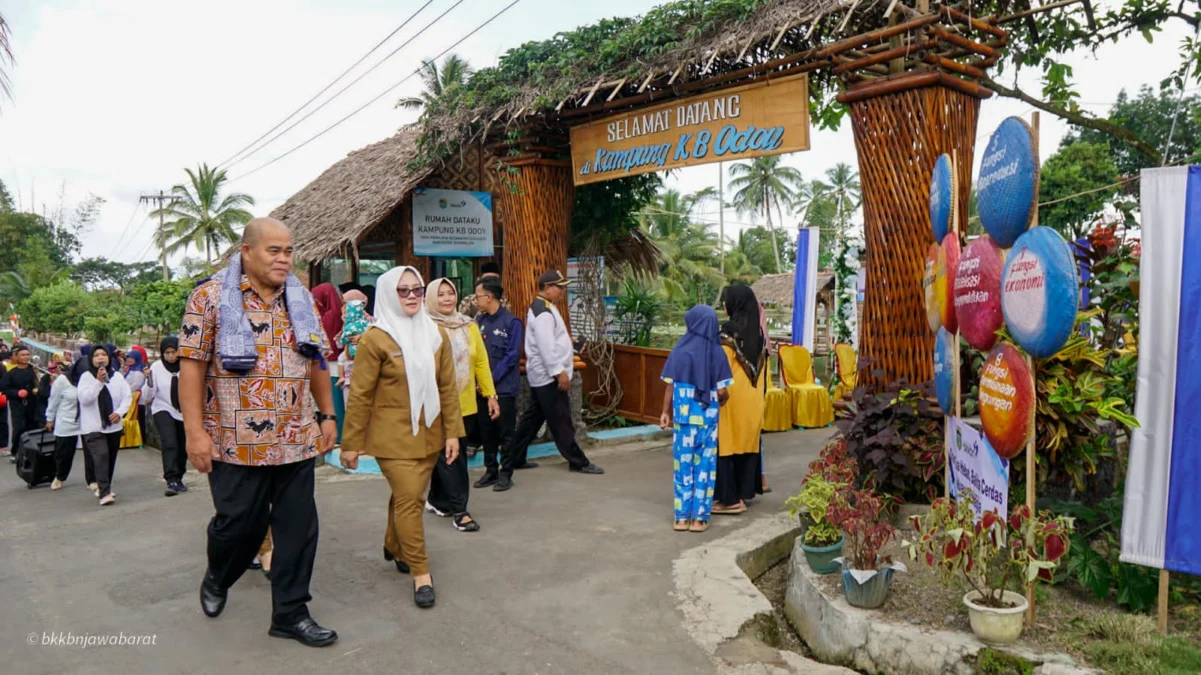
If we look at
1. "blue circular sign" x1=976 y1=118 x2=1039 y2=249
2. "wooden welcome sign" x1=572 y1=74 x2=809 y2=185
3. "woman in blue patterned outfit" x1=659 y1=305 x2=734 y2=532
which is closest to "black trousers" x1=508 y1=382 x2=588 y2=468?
"woman in blue patterned outfit" x1=659 y1=305 x2=734 y2=532

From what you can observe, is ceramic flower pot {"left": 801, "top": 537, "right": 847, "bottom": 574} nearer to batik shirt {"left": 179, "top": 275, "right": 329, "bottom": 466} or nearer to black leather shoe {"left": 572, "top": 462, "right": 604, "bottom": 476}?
batik shirt {"left": 179, "top": 275, "right": 329, "bottom": 466}

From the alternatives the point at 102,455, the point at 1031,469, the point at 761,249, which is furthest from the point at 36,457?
the point at 761,249

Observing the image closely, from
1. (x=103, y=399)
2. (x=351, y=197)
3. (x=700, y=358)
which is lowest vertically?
(x=103, y=399)

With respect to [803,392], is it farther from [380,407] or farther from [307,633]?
[307,633]

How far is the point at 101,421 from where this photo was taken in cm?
706

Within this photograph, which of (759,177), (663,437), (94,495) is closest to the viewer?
(94,495)

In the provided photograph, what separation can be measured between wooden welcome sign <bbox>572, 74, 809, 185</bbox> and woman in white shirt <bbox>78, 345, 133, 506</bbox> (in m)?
4.65

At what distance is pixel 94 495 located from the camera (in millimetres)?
7379

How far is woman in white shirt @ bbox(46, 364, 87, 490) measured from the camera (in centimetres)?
742

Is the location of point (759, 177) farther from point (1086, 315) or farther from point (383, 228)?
point (1086, 315)

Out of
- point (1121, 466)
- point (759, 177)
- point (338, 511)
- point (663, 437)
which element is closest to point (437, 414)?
point (338, 511)

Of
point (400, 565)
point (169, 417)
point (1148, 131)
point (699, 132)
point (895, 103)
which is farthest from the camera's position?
point (1148, 131)

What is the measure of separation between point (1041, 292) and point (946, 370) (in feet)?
3.78

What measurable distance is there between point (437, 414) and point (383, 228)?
264 inches
